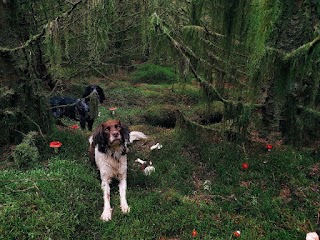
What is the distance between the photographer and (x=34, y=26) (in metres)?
7.22

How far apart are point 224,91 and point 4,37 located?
4.32 meters

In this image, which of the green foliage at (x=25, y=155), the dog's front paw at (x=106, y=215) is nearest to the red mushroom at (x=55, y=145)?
the green foliage at (x=25, y=155)

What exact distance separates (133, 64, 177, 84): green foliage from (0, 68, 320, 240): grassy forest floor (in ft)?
40.6

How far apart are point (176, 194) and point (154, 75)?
1464 cm

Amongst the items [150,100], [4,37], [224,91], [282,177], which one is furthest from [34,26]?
[150,100]

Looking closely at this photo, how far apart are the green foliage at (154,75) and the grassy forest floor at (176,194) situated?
12.4 m

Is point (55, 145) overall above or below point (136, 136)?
above

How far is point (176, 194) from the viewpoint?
497 centimetres

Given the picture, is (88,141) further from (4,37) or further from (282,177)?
(282,177)

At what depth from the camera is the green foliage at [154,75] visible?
1875cm

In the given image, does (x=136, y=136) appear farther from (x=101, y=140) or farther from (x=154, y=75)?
(x=154, y=75)

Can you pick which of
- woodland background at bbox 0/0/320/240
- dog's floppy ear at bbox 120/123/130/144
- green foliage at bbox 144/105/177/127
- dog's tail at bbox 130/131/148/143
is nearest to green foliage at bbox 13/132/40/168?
woodland background at bbox 0/0/320/240

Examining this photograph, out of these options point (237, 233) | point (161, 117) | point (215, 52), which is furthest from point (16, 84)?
point (161, 117)

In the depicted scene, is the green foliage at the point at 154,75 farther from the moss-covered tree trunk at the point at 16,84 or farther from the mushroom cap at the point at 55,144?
the mushroom cap at the point at 55,144
